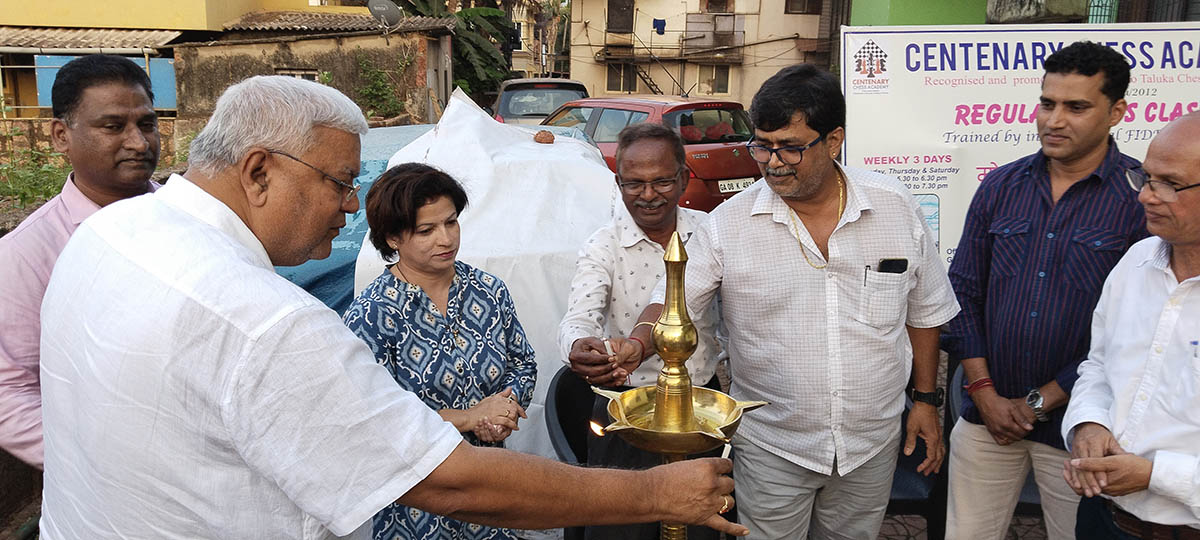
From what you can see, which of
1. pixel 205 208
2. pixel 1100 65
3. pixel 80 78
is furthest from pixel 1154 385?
pixel 80 78

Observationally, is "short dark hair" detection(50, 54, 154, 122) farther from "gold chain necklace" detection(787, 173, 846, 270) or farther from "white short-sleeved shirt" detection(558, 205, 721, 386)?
"gold chain necklace" detection(787, 173, 846, 270)

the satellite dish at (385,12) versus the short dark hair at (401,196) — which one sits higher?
the satellite dish at (385,12)

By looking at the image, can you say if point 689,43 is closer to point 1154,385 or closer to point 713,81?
point 713,81

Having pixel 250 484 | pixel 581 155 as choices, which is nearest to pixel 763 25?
pixel 581 155

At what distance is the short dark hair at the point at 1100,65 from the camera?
2.45m

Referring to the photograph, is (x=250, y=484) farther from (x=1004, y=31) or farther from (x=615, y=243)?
(x=1004, y=31)

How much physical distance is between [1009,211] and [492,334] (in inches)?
67.2

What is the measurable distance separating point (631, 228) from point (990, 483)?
146cm

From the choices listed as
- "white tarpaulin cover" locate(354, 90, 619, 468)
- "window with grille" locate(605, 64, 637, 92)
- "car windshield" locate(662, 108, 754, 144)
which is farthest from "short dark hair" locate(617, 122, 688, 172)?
"window with grille" locate(605, 64, 637, 92)

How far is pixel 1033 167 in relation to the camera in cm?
252

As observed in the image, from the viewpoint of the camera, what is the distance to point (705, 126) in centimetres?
841

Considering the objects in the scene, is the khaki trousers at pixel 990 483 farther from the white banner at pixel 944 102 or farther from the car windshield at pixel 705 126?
the car windshield at pixel 705 126

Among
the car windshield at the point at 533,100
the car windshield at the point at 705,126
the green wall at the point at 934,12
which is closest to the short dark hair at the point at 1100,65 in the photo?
the car windshield at the point at 705,126

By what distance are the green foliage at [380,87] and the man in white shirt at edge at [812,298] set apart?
1427cm
